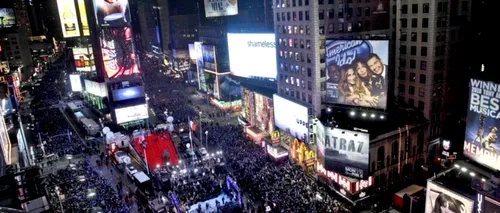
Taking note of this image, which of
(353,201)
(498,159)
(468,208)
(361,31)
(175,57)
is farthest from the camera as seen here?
(175,57)

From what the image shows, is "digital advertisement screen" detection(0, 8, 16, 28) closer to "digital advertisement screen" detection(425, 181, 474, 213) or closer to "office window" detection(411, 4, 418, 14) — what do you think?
"office window" detection(411, 4, 418, 14)

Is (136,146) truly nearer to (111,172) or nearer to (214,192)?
(111,172)

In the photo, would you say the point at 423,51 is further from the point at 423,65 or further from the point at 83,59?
the point at 83,59

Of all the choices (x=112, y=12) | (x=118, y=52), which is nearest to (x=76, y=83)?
(x=118, y=52)

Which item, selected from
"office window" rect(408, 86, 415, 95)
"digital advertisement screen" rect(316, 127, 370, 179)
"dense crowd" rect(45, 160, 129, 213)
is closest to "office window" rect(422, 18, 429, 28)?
"office window" rect(408, 86, 415, 95)

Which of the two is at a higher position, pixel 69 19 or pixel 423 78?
pixel 69 19

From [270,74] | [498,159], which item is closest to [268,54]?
[270,74]
